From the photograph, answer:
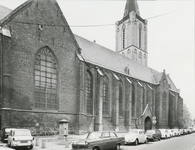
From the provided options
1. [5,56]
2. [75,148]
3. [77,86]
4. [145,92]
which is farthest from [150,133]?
[145,92]

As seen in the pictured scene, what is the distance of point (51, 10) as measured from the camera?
2452cm

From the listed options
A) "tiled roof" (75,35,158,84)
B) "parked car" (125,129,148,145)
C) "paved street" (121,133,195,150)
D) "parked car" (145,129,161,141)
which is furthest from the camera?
"tiled roof" (75,35,158,84)

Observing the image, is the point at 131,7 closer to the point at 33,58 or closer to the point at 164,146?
the point at 33,58

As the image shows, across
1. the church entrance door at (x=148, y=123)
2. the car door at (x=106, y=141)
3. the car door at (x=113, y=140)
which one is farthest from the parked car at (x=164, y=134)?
the church entrance door at (x=148, y=123)

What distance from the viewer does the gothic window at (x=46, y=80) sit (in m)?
22.8

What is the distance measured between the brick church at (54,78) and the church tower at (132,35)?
15414 mm

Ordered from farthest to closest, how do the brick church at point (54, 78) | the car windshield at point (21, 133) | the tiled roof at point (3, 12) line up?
the tiled roof at point (3, 12) → the brick church at point (54, 78) → the car windshield at point (21, 133)

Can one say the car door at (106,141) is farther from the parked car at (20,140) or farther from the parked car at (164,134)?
the parked car at (164,134)

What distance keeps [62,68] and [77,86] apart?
2779 millimetres

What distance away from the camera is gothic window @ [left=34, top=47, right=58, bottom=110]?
22.8 metres

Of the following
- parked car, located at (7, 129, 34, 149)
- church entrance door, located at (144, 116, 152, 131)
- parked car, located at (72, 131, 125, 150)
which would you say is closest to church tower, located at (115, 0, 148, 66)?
church entrance door, located at (144, 116, 152, 131)

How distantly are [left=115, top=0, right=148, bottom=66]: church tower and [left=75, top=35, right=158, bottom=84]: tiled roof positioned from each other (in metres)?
7.03

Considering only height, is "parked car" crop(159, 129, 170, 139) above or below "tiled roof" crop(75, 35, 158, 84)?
below

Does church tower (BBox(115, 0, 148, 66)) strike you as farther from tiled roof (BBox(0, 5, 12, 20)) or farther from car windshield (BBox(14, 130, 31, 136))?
car windshield (BBox(14, 130, 31, 136))
